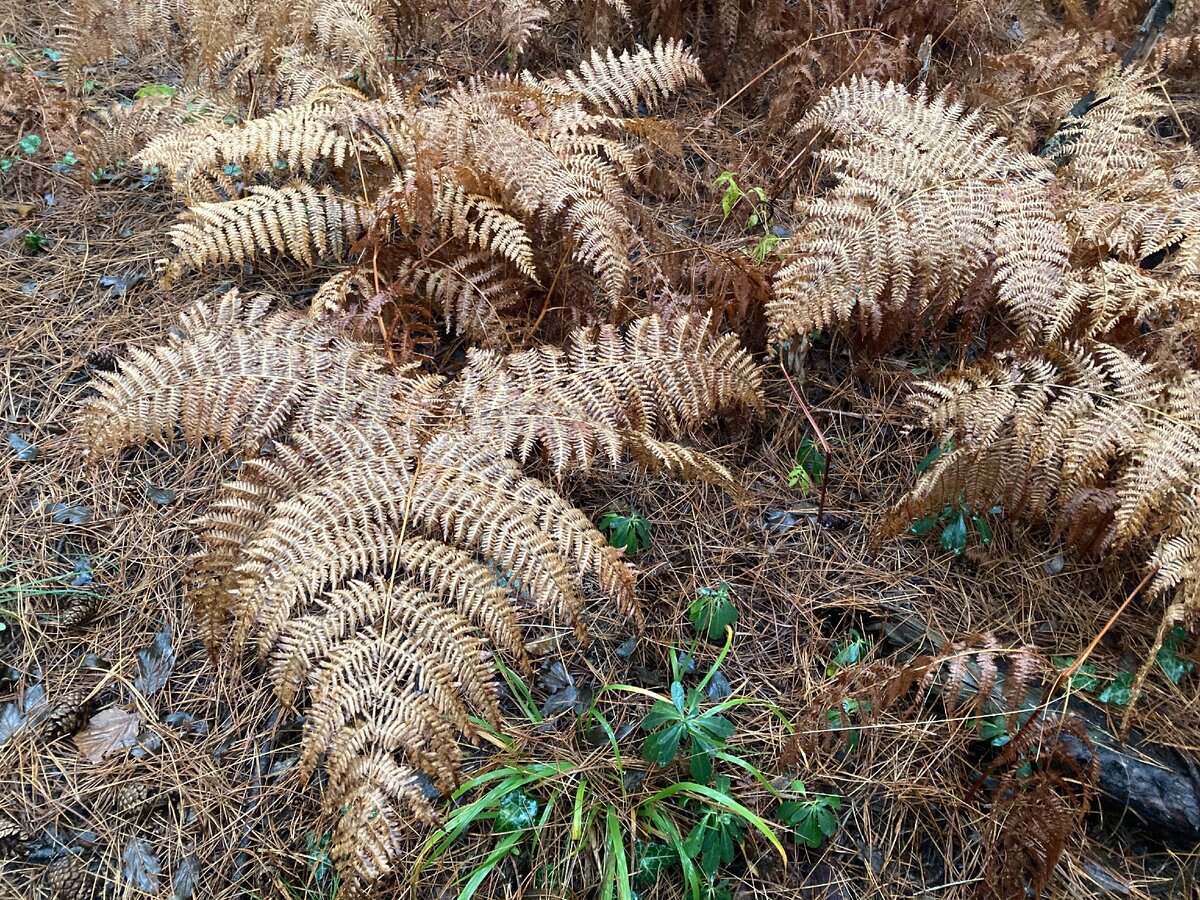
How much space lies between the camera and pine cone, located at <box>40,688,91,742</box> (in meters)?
2.17

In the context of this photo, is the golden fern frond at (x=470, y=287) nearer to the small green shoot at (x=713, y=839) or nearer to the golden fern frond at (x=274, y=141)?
the golden fern frond at (x=274, y=141)

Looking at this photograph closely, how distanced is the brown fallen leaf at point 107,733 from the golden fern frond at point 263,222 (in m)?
1.35

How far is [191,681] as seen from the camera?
225 centimetres

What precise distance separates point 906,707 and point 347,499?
63.6 inches

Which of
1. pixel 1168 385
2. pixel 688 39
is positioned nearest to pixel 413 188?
pixel 688 39

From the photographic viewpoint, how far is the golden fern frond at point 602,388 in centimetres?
217

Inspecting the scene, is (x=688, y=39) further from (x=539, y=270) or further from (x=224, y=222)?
(x=224, y=222)

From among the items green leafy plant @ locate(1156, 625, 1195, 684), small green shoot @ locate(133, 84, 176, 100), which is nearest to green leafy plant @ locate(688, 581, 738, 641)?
green leafy plant @ locate(1156, 625, 1195, 684)

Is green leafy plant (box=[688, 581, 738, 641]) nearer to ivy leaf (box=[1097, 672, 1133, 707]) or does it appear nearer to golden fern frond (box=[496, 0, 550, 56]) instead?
ivy leaf (box=[1097, 672, 1133, 707])

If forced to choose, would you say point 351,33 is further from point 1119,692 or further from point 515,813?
point 1119,692

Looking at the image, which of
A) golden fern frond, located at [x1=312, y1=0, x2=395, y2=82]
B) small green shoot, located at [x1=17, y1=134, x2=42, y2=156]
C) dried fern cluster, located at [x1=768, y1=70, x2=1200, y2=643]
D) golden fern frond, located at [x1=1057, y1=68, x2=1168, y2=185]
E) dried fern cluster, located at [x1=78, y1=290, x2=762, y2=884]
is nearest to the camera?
dried fern cluster, located at [x1=78, y1=290, x2=762, y2=884]

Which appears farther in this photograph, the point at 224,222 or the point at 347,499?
the point at 224,222

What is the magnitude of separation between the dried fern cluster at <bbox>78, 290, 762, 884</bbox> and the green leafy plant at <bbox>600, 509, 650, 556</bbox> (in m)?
0.15

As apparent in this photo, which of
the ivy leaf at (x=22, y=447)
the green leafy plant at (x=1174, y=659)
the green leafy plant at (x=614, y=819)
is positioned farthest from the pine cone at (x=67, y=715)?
the green leafy plant at (x=1174, y=659)
